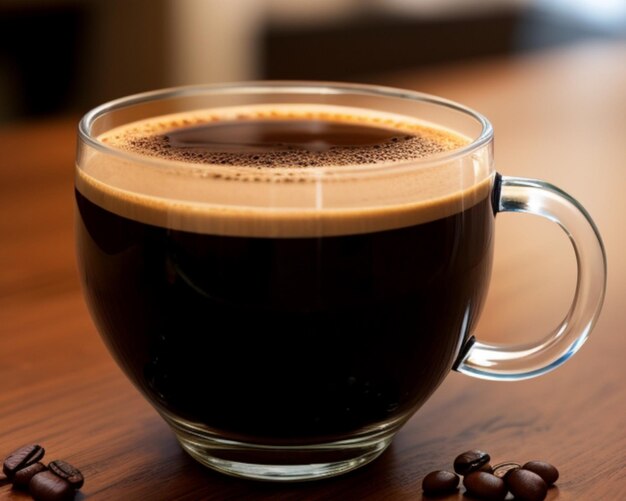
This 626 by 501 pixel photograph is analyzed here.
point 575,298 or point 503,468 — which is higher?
point 575,298

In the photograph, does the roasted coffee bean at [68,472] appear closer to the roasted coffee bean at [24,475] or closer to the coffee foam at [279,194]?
the roasted coffee bean at [24,475]

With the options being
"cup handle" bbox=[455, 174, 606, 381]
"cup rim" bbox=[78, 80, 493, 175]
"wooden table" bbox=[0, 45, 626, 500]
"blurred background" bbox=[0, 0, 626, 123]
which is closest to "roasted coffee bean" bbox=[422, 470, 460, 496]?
"wooden table" bbox=[0, 45, 626, 500]

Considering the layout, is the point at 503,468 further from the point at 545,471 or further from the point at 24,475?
the point at 24,475

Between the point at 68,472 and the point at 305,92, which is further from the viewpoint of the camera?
the point at 305,92

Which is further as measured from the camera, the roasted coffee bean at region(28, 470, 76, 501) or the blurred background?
the blurred background

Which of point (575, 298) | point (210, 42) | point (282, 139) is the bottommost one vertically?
point (210, 42)

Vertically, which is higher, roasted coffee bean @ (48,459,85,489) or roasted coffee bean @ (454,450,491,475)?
roasted coffee bean @ (454,450,491,475)

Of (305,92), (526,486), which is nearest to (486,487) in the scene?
(526,486)

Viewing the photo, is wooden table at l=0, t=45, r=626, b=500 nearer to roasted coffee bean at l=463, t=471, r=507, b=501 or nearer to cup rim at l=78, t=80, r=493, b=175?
roasted coffee bean at l=463, t=471, r=507, b=501
